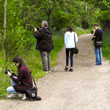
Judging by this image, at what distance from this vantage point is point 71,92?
7.97 m

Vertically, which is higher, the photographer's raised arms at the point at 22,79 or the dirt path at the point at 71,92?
the photographer's raised arms at the point at 22,79

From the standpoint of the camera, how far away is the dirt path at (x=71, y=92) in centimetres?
653

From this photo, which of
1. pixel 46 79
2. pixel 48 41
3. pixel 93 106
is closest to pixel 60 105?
pixel 93 106

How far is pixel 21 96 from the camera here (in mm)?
7465

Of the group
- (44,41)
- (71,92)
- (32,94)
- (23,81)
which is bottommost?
(71,92)

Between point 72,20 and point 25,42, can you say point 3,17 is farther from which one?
point 72,20

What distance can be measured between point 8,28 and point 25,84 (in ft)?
13.8

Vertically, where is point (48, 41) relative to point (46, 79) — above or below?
above

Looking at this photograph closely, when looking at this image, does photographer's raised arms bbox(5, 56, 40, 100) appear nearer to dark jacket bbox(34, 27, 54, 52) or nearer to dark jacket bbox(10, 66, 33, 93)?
dark jacket bbox(10, 66, 33, 93)

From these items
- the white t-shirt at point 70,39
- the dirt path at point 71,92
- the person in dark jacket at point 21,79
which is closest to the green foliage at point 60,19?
the white t-shirt at point 70,39

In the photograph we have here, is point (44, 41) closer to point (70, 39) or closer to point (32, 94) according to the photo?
point (70, 39)

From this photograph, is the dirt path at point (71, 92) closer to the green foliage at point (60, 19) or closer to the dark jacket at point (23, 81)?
the dark jacket at point (23, 81)

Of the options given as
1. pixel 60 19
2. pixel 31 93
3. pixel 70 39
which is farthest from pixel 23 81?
pixel 60 19

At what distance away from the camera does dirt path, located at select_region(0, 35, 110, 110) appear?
653 centimetres
